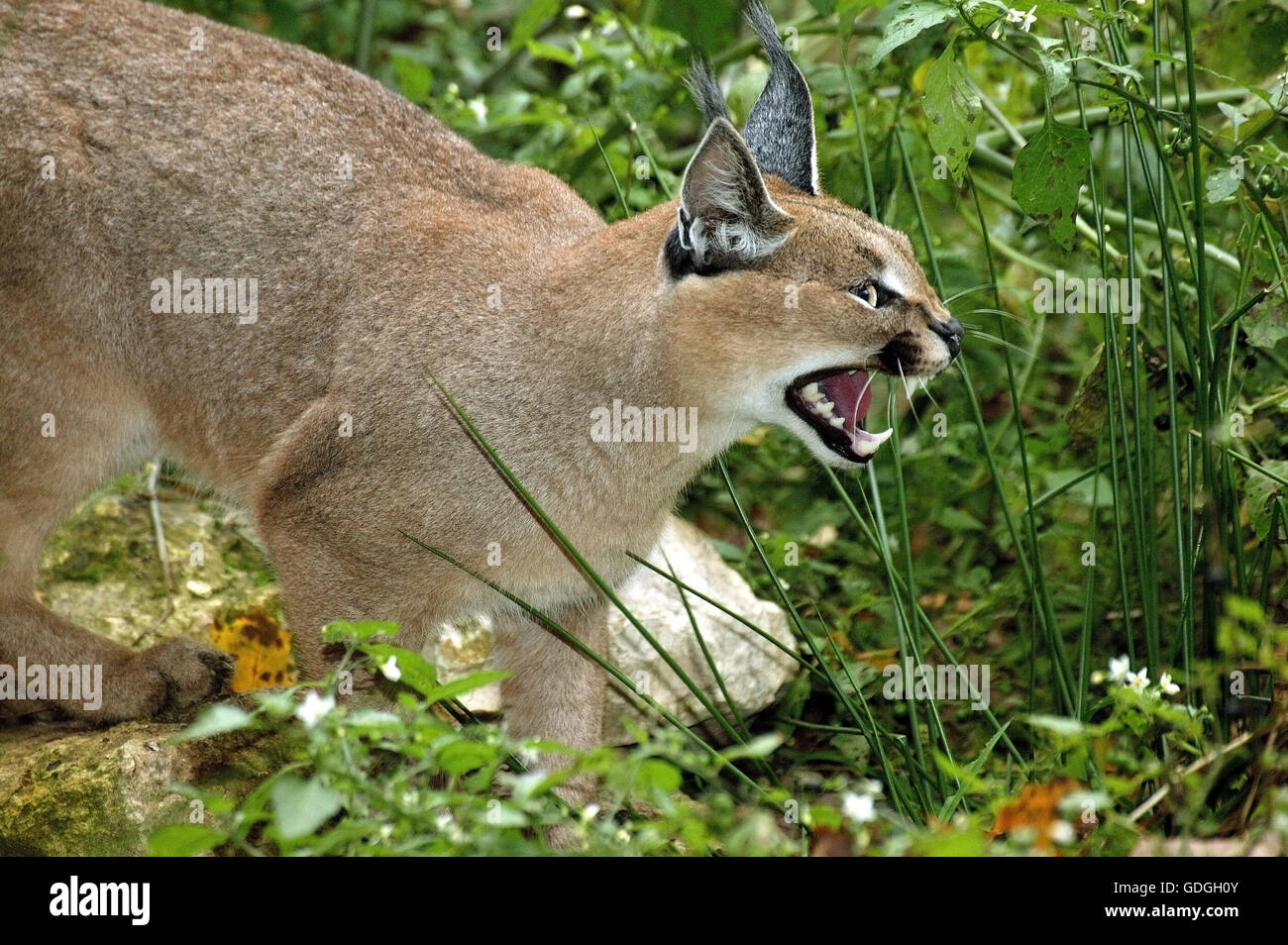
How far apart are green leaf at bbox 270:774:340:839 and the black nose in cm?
228

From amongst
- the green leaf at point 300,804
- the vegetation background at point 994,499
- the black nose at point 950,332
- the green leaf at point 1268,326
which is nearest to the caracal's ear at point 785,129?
the vegetation background at point 994,499

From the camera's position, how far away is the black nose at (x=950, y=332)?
428 cm

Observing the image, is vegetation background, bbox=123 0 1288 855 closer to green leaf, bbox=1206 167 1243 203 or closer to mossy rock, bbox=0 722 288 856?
green leaf, bbox=1206 167 1243 203

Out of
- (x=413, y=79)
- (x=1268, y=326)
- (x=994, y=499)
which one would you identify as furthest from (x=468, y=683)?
(x=413, y=79)

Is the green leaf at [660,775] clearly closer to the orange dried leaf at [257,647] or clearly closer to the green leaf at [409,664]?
the green leaf at [409,664]

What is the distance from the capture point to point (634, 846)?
2.99m

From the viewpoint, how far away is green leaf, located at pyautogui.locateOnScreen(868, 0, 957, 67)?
4070 millimetres

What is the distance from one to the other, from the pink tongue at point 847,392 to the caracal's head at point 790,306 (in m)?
0.07

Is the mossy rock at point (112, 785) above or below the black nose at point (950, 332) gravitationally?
below

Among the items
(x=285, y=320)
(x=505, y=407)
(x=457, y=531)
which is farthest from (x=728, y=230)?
Answer: (x=285, y=320)

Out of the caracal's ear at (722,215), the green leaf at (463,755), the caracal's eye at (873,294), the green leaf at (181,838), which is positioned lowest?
the green leaf at (181,838)
